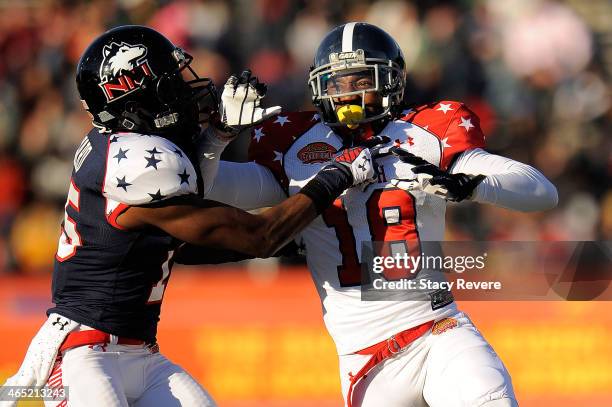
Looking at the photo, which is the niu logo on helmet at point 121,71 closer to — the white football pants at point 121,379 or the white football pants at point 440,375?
the white football pants at point 121,379

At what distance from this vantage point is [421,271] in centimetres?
407

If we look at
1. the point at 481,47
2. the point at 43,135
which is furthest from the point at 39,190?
the point at 481,47

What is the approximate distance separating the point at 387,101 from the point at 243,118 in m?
0.61

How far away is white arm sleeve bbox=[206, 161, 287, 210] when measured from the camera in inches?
166

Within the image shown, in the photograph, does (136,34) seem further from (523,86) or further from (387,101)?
(523,86)

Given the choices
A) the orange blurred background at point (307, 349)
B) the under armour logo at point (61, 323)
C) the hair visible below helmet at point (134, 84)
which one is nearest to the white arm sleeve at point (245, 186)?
the hair visible below helmet at point (134, 84)

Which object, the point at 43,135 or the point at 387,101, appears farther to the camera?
the point at 43,135

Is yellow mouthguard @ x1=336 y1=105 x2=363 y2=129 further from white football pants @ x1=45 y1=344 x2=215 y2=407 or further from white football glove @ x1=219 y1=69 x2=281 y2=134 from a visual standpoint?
white football pants @ x1=45 y1=344 x2=215 y2=407

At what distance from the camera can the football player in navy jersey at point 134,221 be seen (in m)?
3.58

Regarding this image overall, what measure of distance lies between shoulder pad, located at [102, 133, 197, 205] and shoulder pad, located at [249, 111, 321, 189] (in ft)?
2.18

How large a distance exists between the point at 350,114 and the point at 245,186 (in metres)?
0.52

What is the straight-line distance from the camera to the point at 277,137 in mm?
4293

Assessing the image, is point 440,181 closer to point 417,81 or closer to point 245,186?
point 245,186

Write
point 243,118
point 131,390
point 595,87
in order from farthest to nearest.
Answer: point 595,87, point 243,118, point 131,390
